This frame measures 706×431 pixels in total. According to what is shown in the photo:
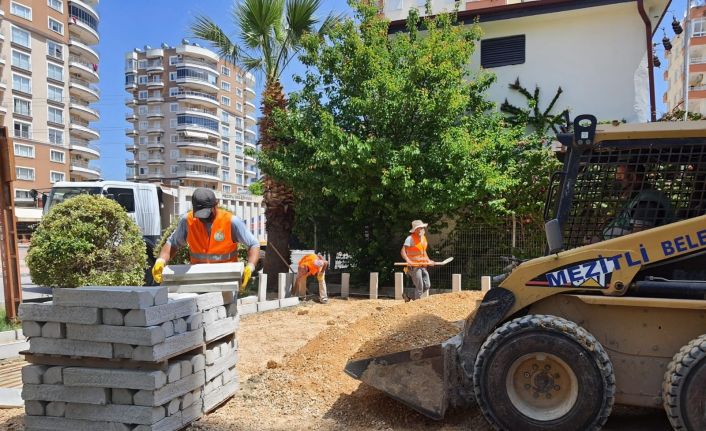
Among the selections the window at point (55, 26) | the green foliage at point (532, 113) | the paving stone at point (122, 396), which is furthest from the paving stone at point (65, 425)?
the window at point (55, 26)

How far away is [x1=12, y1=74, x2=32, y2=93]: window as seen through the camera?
51.4 m

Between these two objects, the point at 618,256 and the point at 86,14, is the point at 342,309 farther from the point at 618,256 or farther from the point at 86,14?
the point at 86,14

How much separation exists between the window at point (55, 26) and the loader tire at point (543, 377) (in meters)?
65.9

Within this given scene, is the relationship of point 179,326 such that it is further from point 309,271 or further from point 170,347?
point 309,271

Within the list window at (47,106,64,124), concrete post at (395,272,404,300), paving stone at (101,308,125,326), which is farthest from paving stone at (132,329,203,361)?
window at (47,106,64,124)

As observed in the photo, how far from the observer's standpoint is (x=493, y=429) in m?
4.02

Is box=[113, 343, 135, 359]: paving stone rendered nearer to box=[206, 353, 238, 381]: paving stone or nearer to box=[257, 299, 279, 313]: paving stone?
box=[206, 353, 238, 381]: paving stone

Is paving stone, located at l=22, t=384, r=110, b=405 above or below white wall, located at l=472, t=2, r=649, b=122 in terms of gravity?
below

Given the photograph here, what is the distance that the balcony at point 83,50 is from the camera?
197 feet

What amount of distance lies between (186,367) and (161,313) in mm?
574

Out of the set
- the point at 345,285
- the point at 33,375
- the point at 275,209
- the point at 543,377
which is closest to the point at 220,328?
the point at 33,375

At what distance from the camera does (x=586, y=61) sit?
591 inches

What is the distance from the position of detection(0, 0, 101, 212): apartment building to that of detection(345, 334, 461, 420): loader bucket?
50.9 meters

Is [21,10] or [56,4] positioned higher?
[56,4]
